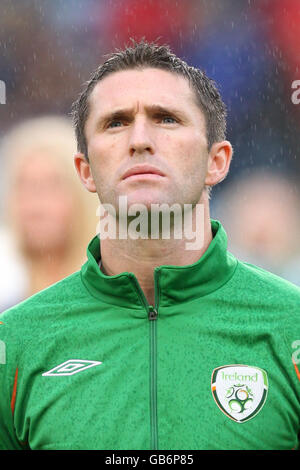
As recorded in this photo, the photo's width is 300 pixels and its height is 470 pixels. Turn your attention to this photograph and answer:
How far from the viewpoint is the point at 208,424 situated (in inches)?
82.6

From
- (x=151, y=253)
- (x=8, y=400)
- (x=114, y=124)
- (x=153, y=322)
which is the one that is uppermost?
(x=114, y=124)

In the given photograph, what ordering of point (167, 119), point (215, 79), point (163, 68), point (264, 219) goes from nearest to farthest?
1. point (167, 119)
2. point (163, 68)
3. point (264, 219)
4. point (215, 79)

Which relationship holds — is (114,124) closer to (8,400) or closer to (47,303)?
(47,303)

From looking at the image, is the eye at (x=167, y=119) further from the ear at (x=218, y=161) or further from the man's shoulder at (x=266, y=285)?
the man's shoulder at (x=266, y=285)

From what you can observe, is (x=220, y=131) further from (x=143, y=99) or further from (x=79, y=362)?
(x=79, y=362)

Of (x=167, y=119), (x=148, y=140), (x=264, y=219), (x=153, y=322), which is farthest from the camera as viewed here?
(x=264, y=219)

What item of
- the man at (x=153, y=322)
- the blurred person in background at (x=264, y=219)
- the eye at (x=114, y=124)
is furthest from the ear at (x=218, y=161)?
the blurred person in background at (x=264, y=219)

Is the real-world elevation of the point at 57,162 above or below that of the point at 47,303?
above

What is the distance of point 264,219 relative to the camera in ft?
20.2

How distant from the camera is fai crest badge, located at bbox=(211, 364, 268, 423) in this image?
2.13 metres

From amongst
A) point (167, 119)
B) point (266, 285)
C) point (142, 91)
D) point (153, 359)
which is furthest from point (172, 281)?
point (142, 91)

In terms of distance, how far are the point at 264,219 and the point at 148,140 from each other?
12.9 feet

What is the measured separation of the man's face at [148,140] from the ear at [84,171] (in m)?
0.11

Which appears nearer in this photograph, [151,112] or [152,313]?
[152,313]
